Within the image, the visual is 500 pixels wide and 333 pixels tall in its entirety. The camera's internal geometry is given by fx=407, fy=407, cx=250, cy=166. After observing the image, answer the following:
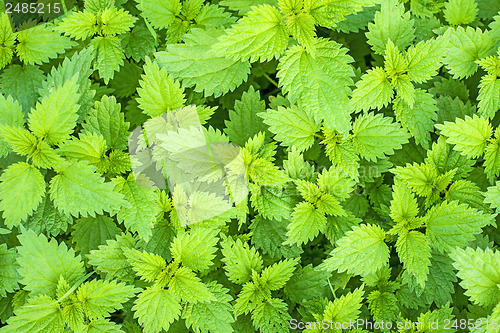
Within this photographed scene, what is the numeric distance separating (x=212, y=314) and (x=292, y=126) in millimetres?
1330

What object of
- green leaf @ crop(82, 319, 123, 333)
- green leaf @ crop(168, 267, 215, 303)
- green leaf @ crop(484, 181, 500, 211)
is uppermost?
green leaf @ crop(484, 181, 500, 211)

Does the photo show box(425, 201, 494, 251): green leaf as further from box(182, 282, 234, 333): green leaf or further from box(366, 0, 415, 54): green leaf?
box(182, 282, 234, 333): green leaf

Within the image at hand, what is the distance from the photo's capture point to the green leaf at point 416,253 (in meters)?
2.56

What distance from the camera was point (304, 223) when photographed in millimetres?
2695

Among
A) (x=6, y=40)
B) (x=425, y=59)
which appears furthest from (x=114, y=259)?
(x=425, y=59)

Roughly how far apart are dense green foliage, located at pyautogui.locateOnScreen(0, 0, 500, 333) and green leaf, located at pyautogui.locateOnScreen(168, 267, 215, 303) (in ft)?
0.04

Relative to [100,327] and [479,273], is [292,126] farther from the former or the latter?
[100,327]

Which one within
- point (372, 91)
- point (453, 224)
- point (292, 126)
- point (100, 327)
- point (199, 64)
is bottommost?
point (100, 327)

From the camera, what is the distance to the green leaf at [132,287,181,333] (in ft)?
8.10

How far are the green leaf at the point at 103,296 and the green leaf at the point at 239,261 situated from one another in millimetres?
607

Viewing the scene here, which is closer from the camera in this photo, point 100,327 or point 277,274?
point 100,327

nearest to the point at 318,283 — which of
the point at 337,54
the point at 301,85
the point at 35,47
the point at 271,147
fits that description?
the point at 271,147

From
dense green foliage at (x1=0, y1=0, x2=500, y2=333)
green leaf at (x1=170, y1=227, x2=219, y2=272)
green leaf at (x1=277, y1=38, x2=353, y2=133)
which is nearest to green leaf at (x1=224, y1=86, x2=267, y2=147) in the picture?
dense green foliage at (x1=0, y1=0, x2=500, y2=333)

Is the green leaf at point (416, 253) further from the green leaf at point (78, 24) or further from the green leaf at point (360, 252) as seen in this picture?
the green leaf at point (78, 24)
